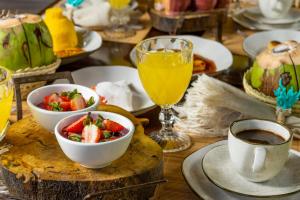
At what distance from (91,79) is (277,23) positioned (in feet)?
2.17

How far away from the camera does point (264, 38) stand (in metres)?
1.54

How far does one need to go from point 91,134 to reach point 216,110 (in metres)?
0.34

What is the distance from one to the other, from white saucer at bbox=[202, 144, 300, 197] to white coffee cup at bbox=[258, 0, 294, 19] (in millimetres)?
796

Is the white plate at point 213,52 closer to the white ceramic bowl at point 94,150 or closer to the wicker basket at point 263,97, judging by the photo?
the wicker basket at point 263,97

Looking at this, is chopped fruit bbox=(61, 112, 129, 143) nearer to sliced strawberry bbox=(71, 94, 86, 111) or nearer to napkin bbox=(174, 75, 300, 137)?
sliced strawberry bbox=(71, 94, 86, 111)

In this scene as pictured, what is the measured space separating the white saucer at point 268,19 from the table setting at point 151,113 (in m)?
0.05

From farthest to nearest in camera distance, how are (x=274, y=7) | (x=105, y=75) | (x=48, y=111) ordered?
(x=274, y=7), (x=105, y=75), (x=48, y=111)

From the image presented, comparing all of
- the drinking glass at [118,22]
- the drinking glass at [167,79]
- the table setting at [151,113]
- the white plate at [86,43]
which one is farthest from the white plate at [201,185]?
the drinking glass at [118,22]

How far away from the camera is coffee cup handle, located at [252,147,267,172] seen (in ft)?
2.77

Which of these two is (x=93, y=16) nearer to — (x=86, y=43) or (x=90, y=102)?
(x=86, y=43)

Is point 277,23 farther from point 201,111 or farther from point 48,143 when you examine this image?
point 48,143

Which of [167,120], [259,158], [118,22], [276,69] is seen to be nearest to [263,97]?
[276,69]

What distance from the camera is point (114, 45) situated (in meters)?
1.61

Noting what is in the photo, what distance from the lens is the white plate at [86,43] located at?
142 cm
